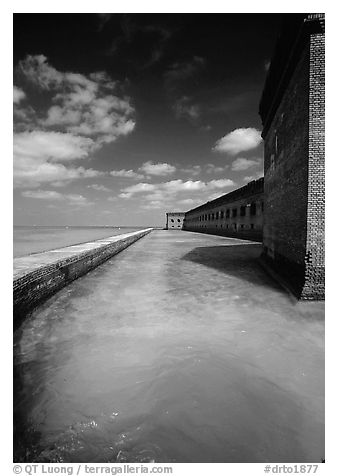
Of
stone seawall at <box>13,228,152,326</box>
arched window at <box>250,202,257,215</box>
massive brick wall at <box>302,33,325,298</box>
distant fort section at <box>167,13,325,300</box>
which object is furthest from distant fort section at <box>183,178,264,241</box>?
stone seawall at <box>13,228,152,326</box>

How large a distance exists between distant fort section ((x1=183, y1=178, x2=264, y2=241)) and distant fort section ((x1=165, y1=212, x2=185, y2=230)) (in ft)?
75.1

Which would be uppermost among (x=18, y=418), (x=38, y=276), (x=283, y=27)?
(x=283, y=27)

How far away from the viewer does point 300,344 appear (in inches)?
124

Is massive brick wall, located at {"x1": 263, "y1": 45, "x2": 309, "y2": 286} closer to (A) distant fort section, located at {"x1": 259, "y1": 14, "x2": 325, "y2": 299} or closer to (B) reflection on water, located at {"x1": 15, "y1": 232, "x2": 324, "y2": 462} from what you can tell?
(A) distant fort section, located at {"x1": 259, "y1": 14, "x2": 325, "y2": 299}

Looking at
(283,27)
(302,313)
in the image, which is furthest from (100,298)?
(283,27)

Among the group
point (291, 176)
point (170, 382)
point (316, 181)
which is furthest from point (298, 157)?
point (170, 382)

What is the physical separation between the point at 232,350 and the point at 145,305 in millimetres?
2165

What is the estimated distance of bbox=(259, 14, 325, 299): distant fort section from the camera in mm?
4852

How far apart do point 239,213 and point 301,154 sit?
60.4ft

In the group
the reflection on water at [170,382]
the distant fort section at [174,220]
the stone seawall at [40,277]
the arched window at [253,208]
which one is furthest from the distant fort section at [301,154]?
the distant fort section at [174,220]

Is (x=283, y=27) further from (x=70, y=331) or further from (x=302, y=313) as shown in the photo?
(x=70, y=331)

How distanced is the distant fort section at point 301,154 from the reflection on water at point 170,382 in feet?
3.49

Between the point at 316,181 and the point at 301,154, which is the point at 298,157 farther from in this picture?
the point at 316,181

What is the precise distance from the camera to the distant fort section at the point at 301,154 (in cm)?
485
